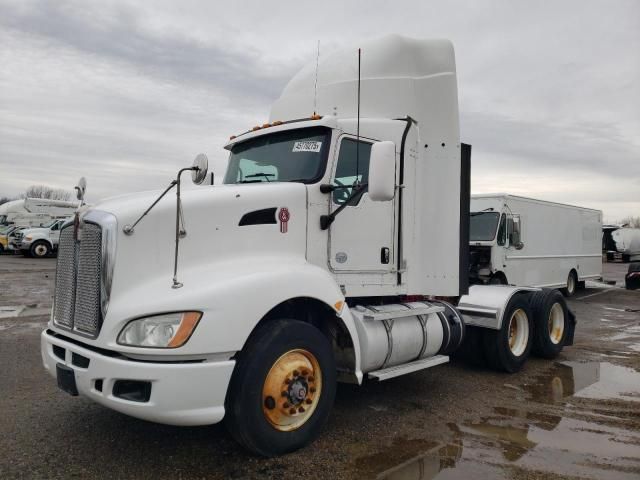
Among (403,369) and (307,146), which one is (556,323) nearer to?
(403,369)

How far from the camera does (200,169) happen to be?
4.10 metres

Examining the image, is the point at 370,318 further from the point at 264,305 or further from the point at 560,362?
the point at 560,362

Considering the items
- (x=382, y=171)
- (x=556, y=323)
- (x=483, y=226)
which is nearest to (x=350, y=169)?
(x=382, y=171)

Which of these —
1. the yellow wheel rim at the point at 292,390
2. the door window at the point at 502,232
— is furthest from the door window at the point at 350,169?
the door window at the point at 502,232

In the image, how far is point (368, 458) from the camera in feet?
13.6

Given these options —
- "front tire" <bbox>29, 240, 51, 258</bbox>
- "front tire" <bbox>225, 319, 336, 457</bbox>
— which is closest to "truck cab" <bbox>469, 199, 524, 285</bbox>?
"front tire" <bbox>225, 319, 336, 457</bbox>

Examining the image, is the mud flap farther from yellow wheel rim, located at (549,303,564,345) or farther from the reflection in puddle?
the reflection in puddle

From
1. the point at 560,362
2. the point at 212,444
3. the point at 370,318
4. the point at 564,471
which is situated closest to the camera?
the point at 564,471

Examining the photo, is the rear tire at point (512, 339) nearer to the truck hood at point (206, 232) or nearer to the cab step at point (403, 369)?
the cab step at point (403, 369)

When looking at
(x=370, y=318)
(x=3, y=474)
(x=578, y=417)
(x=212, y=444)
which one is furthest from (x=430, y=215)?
(x=3, y=474)

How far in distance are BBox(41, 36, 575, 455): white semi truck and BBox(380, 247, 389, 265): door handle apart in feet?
0.08

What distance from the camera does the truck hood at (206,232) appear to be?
12.6 feet

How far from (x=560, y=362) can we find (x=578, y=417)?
8.83 feet

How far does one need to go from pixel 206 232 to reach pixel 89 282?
3.13ft
